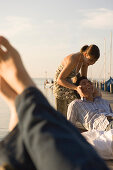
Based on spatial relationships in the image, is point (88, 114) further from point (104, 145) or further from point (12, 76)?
point (12, 76)

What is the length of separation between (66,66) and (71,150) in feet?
9.58

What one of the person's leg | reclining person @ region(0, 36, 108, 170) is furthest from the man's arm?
reclining person @ region(0, 36, 108, 170)

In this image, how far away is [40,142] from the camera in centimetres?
76

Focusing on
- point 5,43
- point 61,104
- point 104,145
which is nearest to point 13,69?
point 5,43

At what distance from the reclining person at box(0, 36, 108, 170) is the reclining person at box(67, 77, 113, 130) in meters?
2.74

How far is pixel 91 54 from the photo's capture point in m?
Result: 3.41

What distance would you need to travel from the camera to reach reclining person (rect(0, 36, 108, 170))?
0.73 meters

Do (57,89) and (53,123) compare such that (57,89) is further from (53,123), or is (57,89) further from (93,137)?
(53,123)

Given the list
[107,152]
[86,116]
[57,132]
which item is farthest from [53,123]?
[86,116]

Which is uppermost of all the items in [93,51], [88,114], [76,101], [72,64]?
[93,51]

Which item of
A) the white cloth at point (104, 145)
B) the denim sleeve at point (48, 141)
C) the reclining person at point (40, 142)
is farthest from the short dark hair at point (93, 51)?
the denim sleeve at point (48, 141)

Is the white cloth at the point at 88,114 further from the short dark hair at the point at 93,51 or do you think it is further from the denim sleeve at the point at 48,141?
the denim sleeve at the point at 48,141

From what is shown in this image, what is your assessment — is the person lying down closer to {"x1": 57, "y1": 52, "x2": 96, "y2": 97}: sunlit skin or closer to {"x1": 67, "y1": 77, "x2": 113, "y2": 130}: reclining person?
{"x1": 67, "y1": 77, "x2": 113, "y2": 130}: reclining person

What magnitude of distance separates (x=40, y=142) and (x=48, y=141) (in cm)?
2
